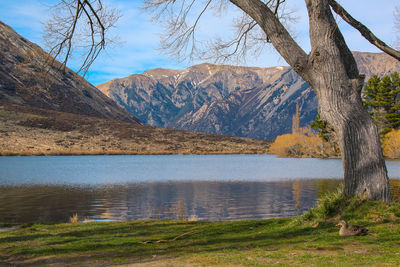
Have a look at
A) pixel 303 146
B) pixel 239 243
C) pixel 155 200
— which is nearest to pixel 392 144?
pixel 303 146

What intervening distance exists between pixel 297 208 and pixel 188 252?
15715 millimetres

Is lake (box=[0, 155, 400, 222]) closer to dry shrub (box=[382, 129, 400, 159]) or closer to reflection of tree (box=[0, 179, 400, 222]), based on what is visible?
reflection of tree (box=[0, 179, 400, 222])

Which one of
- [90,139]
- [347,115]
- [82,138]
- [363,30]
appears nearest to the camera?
[347,115]

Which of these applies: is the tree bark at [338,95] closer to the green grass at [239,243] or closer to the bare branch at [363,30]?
the bare branch at [363,30]

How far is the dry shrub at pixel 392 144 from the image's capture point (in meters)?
67.1

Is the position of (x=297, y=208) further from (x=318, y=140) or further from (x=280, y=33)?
(x=318, y=140)

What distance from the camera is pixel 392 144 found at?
68.4 meters

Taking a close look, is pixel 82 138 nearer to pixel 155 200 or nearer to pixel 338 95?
pixel 155 200

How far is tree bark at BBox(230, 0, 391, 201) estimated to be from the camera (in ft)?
31.2

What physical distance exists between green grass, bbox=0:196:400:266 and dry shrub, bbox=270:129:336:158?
78152mm

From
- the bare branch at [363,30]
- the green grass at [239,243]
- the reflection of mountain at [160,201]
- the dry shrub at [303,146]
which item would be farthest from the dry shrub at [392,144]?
the green grass at [239,243]

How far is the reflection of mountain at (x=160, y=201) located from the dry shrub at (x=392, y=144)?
4057 centimetres

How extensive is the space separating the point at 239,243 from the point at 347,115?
4297 millimetres

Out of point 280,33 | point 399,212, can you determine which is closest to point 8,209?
point 280,33
